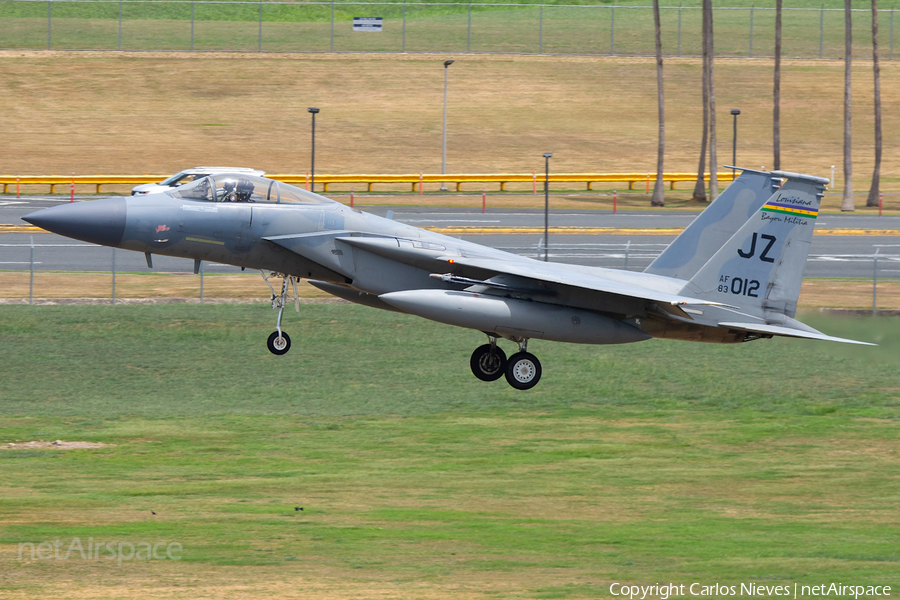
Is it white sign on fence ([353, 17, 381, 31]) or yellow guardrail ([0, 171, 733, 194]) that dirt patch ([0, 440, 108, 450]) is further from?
white sign on fence ([353, 17, 381, 31])

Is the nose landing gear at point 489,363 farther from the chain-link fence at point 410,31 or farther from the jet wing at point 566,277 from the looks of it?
the chain-link fence at point 410,31

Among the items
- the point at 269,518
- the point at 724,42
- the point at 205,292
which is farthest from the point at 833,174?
the point at 269,518

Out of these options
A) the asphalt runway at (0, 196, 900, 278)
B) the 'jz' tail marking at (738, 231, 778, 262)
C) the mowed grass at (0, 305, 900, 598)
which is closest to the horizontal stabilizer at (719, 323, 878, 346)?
the 'jz' tail marking at (738, 231, 778, 262)

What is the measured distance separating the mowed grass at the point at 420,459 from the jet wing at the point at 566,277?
583cm

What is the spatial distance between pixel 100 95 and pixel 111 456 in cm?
6243

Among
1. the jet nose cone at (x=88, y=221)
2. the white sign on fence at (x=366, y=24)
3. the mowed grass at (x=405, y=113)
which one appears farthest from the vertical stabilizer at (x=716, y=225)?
the white sign on fence at (x=366, y=24)

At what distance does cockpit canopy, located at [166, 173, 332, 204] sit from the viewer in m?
22.3

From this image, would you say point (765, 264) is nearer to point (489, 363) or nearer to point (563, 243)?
point (489, 363)

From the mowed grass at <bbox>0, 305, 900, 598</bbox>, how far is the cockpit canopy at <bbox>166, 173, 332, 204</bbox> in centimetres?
759

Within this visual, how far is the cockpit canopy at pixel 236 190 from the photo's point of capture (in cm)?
2234

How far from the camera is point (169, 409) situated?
3659cm

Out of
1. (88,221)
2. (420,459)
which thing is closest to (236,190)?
(88,221)

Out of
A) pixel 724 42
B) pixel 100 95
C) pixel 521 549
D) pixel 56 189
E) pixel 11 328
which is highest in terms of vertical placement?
pixel 724 42

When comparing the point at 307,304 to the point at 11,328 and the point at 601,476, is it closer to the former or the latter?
the point at 11,328
